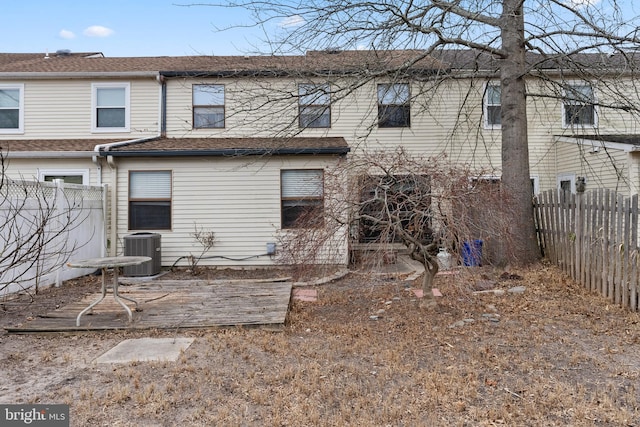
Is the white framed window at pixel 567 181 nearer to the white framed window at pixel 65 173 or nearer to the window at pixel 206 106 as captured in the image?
the window at pixel 206 106

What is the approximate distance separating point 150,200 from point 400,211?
302 inches

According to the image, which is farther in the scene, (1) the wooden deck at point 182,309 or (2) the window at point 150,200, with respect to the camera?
(2) the window at point 150,200

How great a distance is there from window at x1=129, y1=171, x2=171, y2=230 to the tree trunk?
803cm

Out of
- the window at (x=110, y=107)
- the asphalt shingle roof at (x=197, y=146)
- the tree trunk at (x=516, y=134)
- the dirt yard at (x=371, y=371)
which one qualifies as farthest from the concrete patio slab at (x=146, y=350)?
the window at (x=110, y=107)

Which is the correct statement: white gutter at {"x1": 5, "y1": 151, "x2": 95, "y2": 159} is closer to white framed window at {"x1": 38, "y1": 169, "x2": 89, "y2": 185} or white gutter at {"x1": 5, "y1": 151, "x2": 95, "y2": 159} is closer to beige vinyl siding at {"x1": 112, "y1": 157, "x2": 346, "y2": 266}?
white framed window at {"x1": 38, "y1": 169, "x2": 89, "y2": 185}

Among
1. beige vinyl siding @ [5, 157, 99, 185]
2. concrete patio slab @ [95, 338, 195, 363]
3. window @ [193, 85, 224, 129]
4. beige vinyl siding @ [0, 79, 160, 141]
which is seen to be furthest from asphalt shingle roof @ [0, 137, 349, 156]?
concrete patio slab @ [95, 338, 195, 363]

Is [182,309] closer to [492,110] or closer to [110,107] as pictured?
[110,107]

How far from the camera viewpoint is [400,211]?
488 cm

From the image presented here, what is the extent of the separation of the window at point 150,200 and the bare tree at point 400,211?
19.9 feet

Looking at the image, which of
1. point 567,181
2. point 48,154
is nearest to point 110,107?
point 48,154

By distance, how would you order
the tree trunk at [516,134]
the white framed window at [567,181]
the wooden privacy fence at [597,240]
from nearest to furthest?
the wooden privacy fence at [597,240], the tree trunk at [516,134], the white framed window at [567,181]

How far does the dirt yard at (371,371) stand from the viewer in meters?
2.97

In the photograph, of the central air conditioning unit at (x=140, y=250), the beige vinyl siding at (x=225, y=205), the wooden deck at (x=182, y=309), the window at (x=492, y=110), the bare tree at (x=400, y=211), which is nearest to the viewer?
the bare tree at (x=400, y=211)

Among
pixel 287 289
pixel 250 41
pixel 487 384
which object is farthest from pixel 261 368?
pixel 250 41
